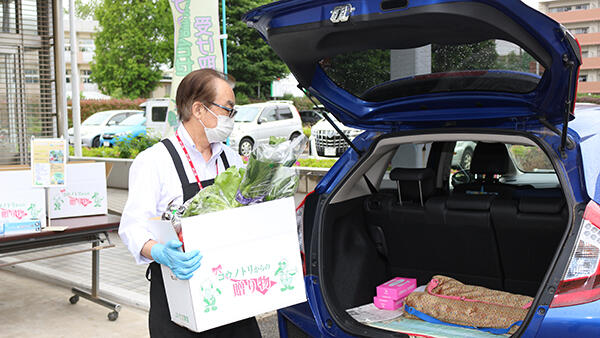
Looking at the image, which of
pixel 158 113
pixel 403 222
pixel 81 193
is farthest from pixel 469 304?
pixel 158 113

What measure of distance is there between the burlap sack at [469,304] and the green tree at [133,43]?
2851 cm

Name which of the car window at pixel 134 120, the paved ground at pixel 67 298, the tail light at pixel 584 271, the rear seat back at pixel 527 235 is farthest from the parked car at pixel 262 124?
the tail light at pixel 584 271

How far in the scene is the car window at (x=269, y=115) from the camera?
57.2 ft

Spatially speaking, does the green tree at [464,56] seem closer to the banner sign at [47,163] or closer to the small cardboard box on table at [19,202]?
the banner sign at [47,163]

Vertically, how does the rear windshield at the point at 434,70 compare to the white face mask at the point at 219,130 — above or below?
above

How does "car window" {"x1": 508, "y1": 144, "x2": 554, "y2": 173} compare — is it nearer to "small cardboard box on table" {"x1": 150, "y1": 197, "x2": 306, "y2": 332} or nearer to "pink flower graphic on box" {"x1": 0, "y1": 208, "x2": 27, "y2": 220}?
"small cardboard box on table" {"x1": 150, "y1": 197, "x2": 306, "y2": 332}

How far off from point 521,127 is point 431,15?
0.81 m

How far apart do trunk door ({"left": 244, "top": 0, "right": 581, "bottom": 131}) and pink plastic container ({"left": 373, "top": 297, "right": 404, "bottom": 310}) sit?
2.92 feet

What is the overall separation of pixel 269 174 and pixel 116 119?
2086cm

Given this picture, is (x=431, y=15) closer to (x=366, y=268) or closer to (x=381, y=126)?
(x=381, y=126)

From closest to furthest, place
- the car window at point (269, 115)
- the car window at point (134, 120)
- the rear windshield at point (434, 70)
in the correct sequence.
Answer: the rear windshield at point (434, 70) < the car window at point (269, 115) < the car window at point (134, 120)

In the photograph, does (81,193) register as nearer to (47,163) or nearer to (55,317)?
(47,163)

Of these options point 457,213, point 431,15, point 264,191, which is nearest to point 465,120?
point 457,213

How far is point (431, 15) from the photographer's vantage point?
2230 millimetres
